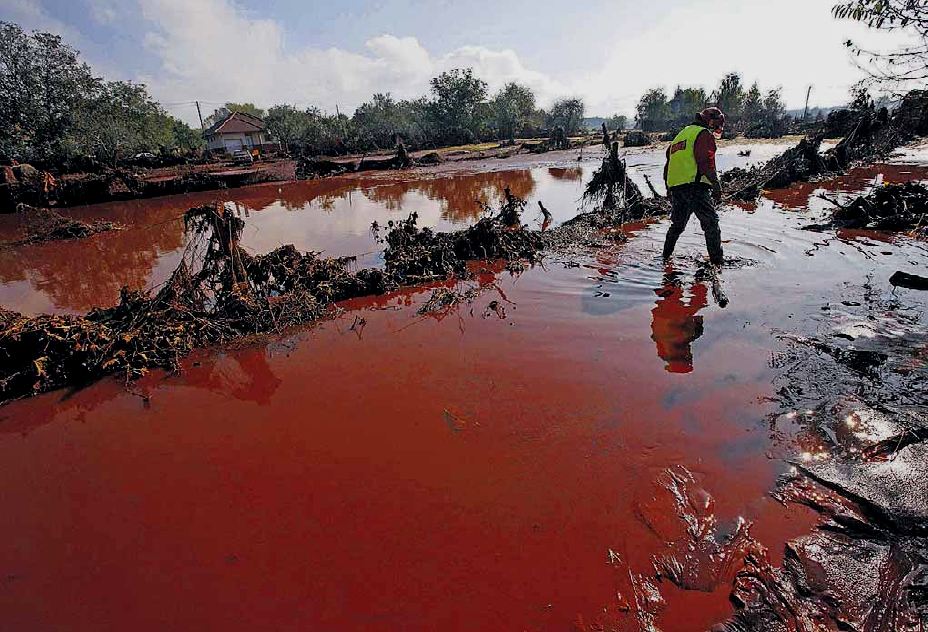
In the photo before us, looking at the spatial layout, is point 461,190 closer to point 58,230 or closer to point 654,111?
point 58,230

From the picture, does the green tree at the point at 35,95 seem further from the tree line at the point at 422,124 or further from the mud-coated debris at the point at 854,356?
the mud-coated debris at the point at 854,356

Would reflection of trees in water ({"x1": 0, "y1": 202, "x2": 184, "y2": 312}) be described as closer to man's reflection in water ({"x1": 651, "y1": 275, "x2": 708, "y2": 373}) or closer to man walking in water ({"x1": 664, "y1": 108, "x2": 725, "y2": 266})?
man's reflection in water ({"x1": 651, "y1": 275, "x2": 708, "y2": 373})

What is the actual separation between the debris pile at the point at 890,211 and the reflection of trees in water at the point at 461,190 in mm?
7324

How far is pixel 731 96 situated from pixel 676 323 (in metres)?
53.1

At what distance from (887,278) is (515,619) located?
6343 millimetres

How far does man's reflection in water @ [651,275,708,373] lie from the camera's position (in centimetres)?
403

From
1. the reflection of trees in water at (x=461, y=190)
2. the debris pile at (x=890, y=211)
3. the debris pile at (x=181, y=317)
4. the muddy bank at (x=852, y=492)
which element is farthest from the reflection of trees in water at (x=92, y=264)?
the debris pile at (x=890, y=211)

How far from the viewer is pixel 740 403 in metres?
3.29

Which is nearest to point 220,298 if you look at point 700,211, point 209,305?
point 209,305

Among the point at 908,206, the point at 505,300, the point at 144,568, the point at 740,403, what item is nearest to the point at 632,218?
the point at 908,206

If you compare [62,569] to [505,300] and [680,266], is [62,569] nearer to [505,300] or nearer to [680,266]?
[505,300]

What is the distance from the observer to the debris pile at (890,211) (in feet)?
24.0

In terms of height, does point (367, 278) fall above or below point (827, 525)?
above

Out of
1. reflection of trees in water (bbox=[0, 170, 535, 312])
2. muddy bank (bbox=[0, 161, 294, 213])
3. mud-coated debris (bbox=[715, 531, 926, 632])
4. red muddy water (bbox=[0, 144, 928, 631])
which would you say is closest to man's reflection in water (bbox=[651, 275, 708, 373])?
red muddy water (bbox=[0, 144, 928, 631])
